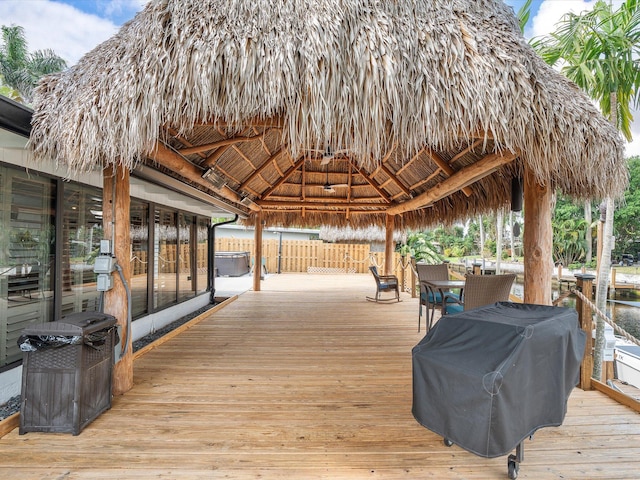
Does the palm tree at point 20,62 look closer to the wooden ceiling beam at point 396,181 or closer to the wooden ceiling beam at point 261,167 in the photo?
the wooden ceiling beam at point 261,167

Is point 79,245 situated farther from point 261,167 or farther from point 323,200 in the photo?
point 323,200

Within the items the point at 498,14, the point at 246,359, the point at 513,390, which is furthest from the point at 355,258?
the point at 513,390

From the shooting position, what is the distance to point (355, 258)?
14742 millimetres

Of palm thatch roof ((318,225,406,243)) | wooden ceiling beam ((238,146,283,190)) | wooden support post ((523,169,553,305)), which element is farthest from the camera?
palm thatch roof ((318,225,406,243))

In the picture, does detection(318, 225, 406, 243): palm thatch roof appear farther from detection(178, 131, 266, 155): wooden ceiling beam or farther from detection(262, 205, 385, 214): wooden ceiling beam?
detection(178, 131, 266, 155): wooden ceiling beam

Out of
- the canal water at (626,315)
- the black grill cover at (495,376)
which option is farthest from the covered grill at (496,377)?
the canal water at (626,315)

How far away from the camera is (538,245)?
3086mm

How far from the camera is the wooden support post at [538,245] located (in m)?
3.07

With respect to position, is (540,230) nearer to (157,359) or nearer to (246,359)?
(246,359)

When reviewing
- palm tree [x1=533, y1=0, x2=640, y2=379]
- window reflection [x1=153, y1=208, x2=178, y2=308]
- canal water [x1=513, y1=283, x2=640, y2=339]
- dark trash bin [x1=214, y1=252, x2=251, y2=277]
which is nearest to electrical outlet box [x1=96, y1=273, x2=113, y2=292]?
window reflection [x1=153, y1=208, x2=178, y2=308]

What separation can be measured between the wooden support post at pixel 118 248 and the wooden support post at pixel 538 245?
11.9 ft

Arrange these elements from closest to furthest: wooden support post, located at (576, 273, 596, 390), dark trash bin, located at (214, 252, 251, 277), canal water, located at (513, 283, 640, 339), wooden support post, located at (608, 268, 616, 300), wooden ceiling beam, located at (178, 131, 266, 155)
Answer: wooden support post, located at (576, 273, 596, 390)
wooden ceiling beam, located at (178, 131, 266, 155)
canal water, located at (513, 283, 640, 339)
dark trash bin, located at (214, 252, 251, 277)
wooden support post, located at (608, 268, 616, 300)

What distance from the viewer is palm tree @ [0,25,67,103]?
17641mm

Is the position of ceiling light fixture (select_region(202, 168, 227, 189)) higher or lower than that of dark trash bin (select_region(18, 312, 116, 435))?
higher
